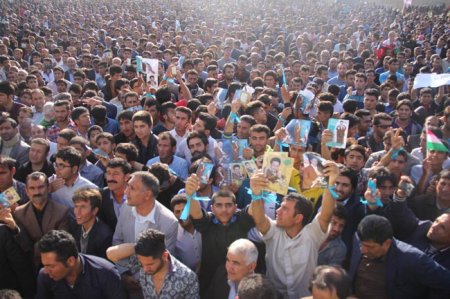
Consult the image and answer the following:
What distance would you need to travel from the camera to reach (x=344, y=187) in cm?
446

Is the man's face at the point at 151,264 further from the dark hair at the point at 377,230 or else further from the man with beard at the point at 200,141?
the man with beard at the point at 200,141

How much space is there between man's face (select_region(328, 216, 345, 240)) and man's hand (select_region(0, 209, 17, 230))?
273 centimetres

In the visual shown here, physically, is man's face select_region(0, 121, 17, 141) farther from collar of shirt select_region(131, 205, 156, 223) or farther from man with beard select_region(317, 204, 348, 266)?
man with beard select_region(317, 204, 348, 266)

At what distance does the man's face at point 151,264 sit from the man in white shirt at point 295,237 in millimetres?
839

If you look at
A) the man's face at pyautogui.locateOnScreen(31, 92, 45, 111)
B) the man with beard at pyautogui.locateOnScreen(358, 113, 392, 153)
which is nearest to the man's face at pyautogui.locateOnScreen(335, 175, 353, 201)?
the man with beard at pyautogui.locateOnScreen(358, 113, 392, 153)

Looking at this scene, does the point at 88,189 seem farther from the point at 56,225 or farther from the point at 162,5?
the point at 162,5

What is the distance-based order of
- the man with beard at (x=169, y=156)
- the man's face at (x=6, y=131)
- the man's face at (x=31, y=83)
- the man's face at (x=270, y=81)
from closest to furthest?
the man with beard at (x=169, y=156), the man's face at (x=6, y=131), the man's face at (x=31, y=83), the man's face at (x=270, y=81)

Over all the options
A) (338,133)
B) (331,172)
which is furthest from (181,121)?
(331,172)

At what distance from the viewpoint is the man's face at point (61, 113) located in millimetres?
6566

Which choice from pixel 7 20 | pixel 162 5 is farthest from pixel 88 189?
pixel 162 5

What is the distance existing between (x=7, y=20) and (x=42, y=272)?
17.2m

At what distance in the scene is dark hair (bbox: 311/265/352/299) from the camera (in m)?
3.00

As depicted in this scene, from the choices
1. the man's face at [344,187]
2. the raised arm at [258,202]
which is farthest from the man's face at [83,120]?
the man's face at [344,187]

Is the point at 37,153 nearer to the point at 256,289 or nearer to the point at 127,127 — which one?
the point at 127,127
